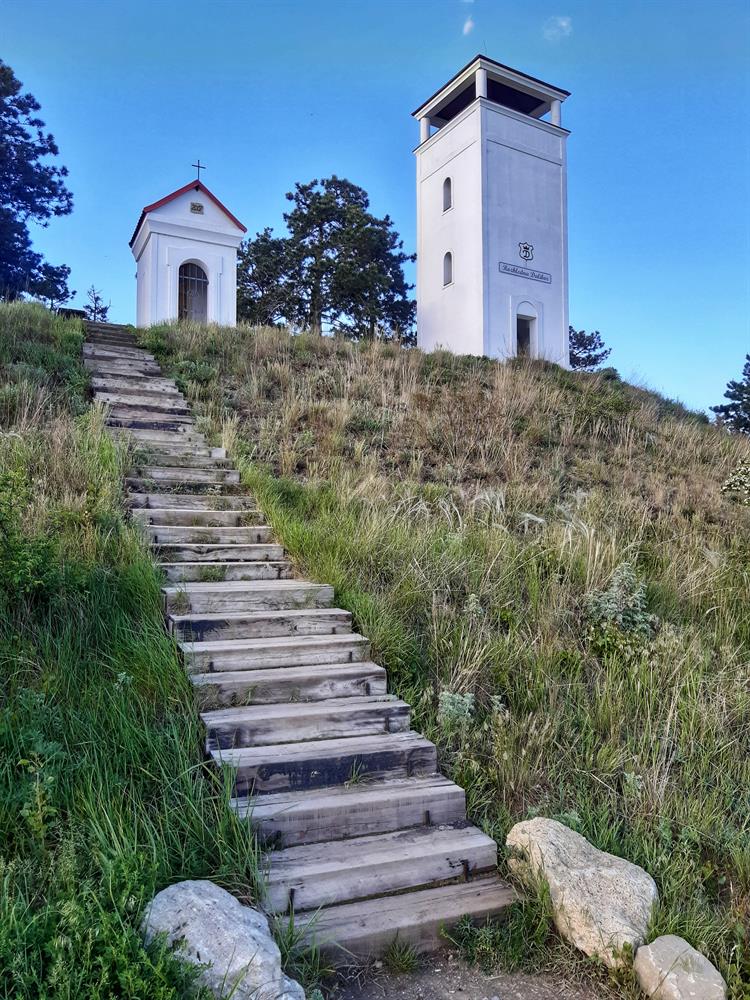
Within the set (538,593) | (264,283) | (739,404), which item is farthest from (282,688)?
(739,404)

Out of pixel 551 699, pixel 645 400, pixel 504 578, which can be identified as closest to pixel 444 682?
pixel 551 699

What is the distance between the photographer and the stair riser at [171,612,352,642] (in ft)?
15.1

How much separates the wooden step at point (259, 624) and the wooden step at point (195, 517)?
1708 mm

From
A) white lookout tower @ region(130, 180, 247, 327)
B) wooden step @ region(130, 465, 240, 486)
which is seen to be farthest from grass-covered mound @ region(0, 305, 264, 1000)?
white lookout tower @ region(130, 180, 247, 327)

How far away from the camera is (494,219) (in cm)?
2292

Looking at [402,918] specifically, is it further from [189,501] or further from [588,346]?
[588,346]

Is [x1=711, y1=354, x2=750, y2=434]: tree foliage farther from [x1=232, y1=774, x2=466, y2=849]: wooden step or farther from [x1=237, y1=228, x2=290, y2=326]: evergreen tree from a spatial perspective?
[x1=232, y1=774, x2=466, y2=849]: wooden step

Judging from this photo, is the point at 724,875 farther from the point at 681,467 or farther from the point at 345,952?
the point at 681,467

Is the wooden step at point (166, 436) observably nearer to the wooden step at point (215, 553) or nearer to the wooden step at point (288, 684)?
the wooden step at point (215, 553)

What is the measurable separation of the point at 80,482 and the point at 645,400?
42.0ft

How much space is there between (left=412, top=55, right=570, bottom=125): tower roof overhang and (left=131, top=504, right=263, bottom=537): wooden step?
21.3 metres

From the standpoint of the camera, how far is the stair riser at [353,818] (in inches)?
131

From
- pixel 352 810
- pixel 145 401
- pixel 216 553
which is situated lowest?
pixel 352 810

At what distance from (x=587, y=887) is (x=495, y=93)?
2706cm
